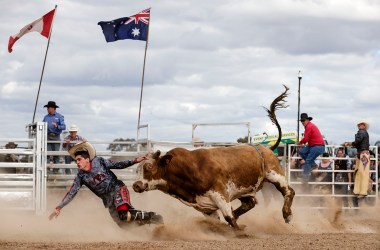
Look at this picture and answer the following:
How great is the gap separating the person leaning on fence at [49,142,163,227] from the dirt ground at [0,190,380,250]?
0.78 ft

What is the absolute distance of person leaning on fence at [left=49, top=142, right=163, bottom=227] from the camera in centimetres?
944

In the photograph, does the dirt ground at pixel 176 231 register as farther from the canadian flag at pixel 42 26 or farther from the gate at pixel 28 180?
the canadian flag at pixel 42 26

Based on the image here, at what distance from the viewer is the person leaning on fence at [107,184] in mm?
9438

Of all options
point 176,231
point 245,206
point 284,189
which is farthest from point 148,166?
point 284,189

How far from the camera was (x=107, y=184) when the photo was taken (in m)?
9.55

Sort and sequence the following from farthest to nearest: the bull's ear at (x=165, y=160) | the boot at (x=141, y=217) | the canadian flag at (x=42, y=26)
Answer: the canadian flag at (x=42, y=26) < the bull's ear at (x=165, y=160) < the boot at (x=141, y=217)

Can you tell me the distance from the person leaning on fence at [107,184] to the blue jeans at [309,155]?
16.8 feet

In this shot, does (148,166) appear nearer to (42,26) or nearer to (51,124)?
(51,124)

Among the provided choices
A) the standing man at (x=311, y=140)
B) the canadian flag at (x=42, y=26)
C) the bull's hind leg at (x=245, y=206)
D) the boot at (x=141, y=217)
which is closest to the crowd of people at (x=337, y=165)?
the standing man at (x=311, y=140)

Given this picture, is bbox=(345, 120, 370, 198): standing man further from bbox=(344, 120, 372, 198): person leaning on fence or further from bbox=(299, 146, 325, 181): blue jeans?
bbox=(299, 146, 325, 181): blue jeans

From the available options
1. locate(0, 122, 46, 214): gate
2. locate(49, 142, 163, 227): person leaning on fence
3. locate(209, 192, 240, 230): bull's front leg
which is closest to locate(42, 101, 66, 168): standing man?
locate(0, 122, 46, 214): gate

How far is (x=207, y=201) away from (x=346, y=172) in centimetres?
587

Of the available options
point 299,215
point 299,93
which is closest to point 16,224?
point 299,215

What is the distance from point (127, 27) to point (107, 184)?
7.47m
